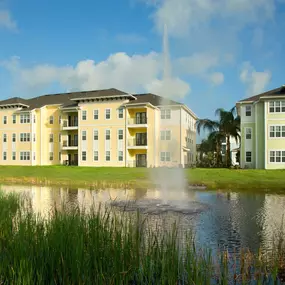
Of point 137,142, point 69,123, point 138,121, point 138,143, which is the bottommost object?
point 138,143

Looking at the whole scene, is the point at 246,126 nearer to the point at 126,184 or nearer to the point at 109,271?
the point at 126,184

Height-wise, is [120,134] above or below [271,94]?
below

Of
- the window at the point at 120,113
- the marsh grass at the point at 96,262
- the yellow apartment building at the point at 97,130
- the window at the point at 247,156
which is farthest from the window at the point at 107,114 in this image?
the marsh grass at the point at 96,262

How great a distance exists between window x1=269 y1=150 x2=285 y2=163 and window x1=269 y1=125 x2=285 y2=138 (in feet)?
6.78

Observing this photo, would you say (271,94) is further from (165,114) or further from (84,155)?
(84,155)

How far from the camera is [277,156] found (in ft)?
146

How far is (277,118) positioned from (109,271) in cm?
4248

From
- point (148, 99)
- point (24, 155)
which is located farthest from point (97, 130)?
point (24, 155)

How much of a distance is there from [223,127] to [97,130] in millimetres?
19466

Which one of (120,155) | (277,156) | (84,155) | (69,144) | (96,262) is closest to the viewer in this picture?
(96,262)

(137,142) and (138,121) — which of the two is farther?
(138,121)

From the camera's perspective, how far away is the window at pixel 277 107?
44.6 metres

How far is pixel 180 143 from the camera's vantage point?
50344 mm

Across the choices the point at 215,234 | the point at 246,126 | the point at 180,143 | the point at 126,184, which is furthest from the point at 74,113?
the point at 215,234
